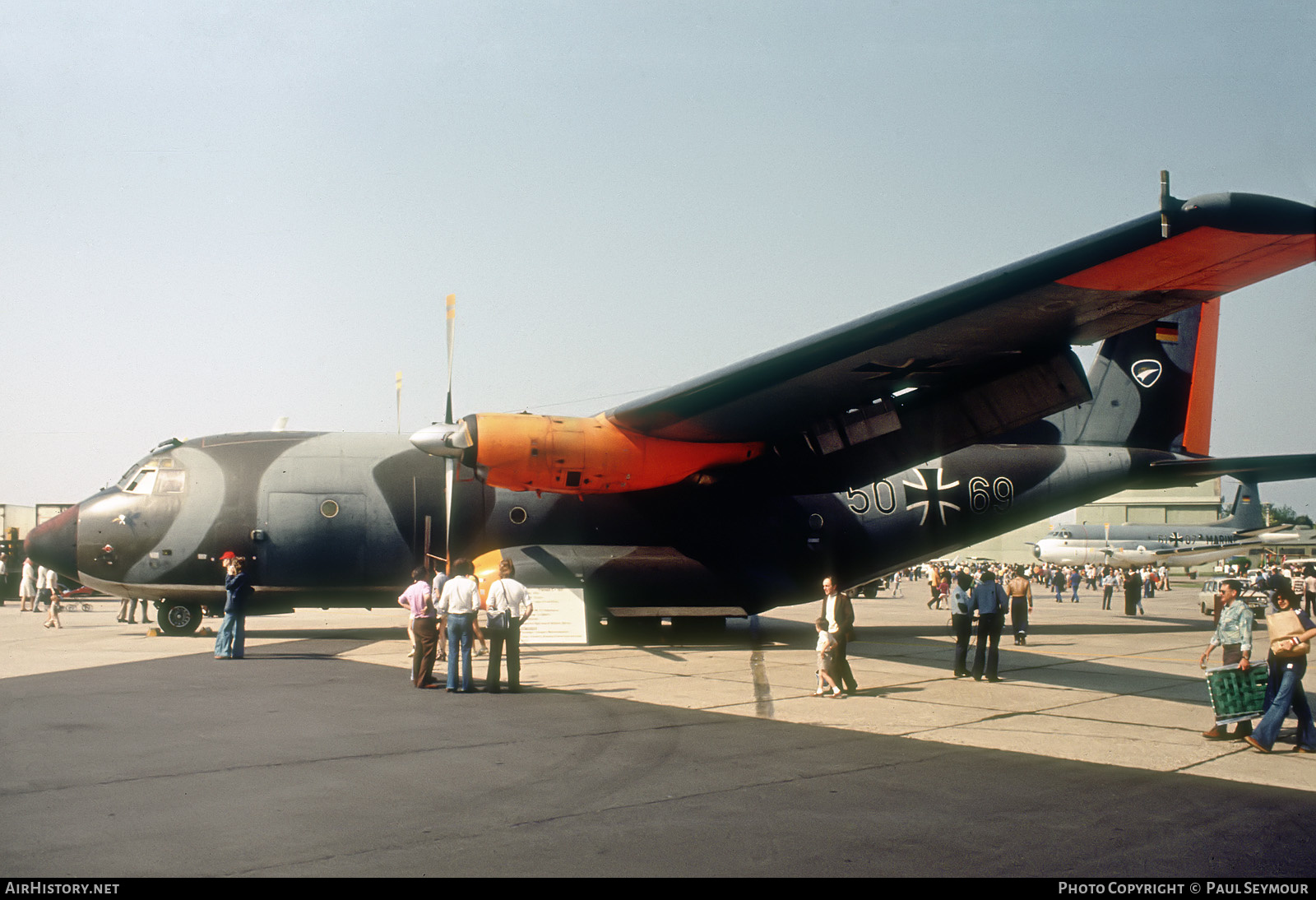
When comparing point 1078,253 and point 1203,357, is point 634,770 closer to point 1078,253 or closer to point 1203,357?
point 1078,253

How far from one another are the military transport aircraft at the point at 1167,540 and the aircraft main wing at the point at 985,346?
143 feet

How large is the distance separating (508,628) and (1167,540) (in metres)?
65.2

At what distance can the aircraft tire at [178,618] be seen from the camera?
749 inches

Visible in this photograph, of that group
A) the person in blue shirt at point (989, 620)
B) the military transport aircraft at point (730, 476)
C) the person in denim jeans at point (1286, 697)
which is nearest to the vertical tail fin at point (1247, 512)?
the military transport aircraft at point (730, 476)

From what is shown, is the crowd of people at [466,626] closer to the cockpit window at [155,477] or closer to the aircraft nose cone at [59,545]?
the cockpit window at [155,477]

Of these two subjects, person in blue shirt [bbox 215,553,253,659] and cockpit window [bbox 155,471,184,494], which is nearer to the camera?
person in blue shirt [bbox 215,553,253,659]

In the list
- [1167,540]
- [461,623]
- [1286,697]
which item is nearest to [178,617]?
[461,623]

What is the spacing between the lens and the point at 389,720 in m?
10.2

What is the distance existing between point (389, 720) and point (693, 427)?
7.10 meters

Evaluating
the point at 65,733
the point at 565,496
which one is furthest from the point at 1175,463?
the point at 65,733

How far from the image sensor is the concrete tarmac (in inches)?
222

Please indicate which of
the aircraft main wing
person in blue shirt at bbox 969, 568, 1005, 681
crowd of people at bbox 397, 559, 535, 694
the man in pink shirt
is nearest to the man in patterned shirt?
the aircraft main wing

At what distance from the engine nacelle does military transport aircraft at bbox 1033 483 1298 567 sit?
46.2 metres

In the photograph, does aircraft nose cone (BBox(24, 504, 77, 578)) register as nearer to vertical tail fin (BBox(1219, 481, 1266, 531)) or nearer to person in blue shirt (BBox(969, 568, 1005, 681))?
person in blue shirt (BBox(969, 568, 1005, 681))
